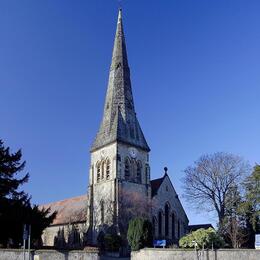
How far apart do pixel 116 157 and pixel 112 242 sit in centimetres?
1056

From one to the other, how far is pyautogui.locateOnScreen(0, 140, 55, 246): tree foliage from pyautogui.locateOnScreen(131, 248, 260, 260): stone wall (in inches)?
340

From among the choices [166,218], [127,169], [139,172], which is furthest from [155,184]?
[127,169]

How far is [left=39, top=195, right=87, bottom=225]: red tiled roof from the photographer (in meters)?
53.3

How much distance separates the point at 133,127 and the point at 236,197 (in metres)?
17.4

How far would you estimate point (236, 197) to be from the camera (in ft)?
135

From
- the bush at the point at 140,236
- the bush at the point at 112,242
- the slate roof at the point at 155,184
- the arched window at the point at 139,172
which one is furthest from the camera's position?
the slate roof at the point at 155,184

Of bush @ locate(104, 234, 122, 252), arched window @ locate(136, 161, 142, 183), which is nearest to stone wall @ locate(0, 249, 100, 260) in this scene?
bush @ locate(104, 234, 122, 252)

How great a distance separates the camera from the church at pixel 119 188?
48.7 meters

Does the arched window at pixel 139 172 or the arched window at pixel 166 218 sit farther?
the arched window at pixel 139 172

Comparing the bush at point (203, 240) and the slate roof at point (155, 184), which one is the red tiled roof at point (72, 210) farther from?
the bush at point (203, 240)

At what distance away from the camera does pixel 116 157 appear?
4997 cm

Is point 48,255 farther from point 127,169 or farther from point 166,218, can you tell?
point 166,218

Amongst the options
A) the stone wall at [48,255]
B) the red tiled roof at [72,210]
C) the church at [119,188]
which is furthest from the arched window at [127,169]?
the stone wall at [48,255]

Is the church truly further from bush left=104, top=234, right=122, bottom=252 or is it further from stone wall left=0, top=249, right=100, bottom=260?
stone wall left=0, top=249, right=100, bottom=260
